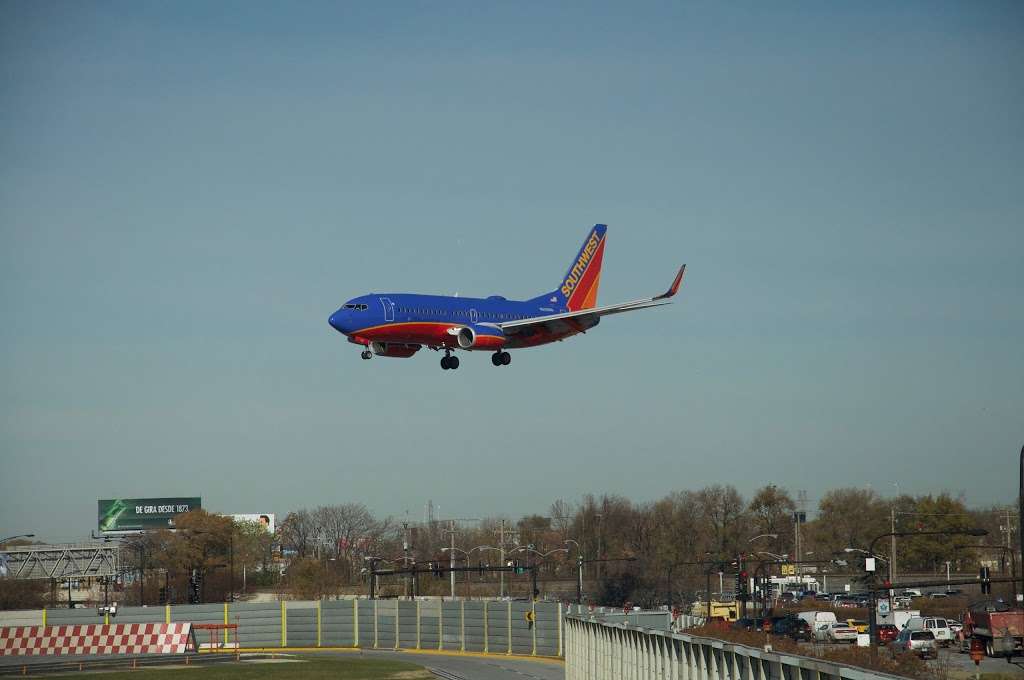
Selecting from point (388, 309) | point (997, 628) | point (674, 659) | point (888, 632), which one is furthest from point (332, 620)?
point (674, 659)

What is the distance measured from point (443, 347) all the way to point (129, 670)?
2241 centimetres

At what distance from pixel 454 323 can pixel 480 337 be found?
1542mm

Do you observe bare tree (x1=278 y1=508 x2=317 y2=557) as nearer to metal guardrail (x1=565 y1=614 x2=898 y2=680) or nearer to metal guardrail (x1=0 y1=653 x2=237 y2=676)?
metal guardrail (x1=0 y1=653 x2=237 y2=676)

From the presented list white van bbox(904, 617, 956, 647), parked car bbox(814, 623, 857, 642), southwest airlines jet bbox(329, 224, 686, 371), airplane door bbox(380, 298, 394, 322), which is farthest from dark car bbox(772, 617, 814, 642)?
airplane door bbox(380, 298, 394, 322)

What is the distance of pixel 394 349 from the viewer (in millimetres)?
63781

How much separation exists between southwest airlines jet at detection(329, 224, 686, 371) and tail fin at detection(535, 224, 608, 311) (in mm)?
6431

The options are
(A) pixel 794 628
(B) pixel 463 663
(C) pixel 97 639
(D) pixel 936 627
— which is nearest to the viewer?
(A) pixel 794 628

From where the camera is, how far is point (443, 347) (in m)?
66.2

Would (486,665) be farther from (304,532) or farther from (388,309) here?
(304,532)

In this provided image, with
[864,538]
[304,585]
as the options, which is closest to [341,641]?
[304,585]

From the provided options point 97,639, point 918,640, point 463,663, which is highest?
point 918,640

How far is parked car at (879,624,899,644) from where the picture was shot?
209 feet

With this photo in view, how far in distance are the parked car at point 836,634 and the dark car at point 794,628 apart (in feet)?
1.58

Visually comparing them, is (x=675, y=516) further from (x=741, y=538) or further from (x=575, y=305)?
(x=575, y=305)
